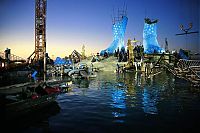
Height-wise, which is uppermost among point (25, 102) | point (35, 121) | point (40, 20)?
point (40, 20)

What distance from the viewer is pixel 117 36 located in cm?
10200

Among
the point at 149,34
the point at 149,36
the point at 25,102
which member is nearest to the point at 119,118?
the point at 25,102

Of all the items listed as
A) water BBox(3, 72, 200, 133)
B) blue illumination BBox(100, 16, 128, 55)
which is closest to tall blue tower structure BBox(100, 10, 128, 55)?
blue illumination BBox(100, 16, 128, 55)

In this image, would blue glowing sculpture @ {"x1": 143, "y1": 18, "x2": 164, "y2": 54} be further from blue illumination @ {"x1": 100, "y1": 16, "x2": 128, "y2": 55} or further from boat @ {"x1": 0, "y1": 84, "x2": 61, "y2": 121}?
boat @ {"x1": 0, "y1": 84, "x2": 61, "y2": 121}

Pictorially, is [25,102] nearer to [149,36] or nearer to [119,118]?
[119,118]

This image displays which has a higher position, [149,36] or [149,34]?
[149,34]

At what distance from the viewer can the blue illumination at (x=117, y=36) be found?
9891 centimetres

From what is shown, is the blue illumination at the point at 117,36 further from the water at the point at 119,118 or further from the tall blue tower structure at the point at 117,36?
the water at the point at 119,118

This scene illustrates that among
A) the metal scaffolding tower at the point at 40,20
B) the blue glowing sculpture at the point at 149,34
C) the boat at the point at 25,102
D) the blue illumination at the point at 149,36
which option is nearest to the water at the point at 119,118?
the boat at the point at 25,102

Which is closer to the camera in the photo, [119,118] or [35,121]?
[35,121]

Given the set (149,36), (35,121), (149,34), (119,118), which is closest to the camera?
(35,121)

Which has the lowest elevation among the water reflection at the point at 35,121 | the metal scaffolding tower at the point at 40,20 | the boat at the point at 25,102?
the water reflection at the point at 35,121

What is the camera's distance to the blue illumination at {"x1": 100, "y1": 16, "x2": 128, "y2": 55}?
98.9 meters

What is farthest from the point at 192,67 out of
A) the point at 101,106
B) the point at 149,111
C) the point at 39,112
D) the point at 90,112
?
the point at 39,112
